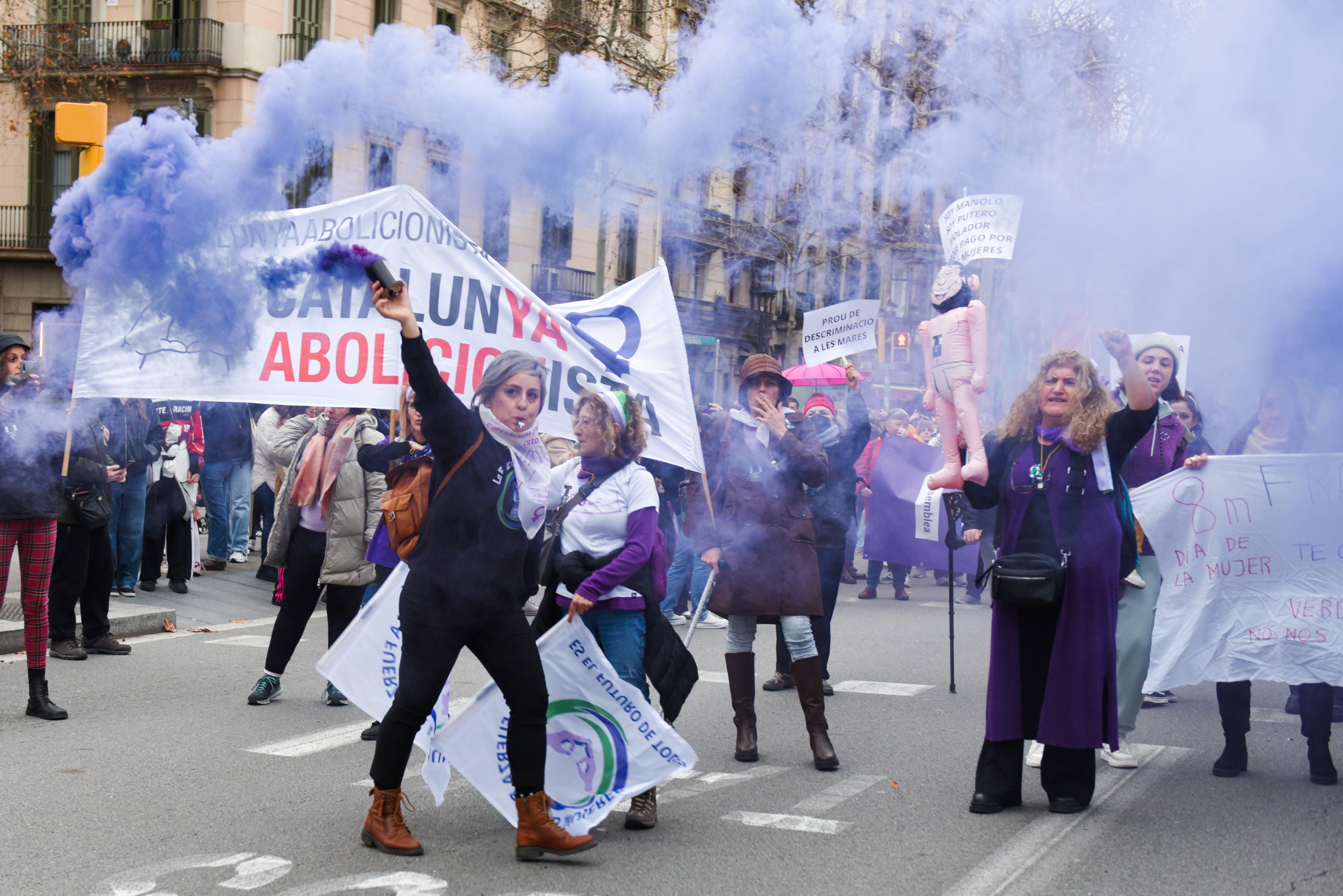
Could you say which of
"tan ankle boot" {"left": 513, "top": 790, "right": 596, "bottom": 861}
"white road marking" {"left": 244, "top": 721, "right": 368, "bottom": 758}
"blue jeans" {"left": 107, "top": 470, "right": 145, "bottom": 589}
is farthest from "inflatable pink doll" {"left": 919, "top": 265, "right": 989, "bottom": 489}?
"blue jeans" {"left": 107, "top": 470, "right": 145, "bottom": 589}

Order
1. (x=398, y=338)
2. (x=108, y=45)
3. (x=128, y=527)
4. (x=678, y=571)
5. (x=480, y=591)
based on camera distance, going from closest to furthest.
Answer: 1. (x=480, y=591)
2. (x=398, y=338)
3. (x=128, y=527)
4. (x=678, y=571)
5. (x=108, y=45)

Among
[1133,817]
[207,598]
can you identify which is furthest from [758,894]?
[207,598]

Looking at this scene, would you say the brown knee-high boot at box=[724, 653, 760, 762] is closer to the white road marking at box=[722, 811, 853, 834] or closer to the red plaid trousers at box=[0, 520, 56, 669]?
the white road marking at box=[722, 811, 853, 834]

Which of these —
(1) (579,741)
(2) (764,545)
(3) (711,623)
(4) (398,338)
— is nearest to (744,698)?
(2) (764,545)

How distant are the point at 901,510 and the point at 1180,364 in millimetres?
4938

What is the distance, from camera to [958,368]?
218 inches

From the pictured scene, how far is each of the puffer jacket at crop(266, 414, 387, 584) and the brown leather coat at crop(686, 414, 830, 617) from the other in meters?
1.95

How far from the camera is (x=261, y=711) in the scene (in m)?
7.19

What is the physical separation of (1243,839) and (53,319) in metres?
5.41

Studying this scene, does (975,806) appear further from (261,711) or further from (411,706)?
(261,711)

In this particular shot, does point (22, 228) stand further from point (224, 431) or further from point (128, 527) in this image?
point (128, 527)

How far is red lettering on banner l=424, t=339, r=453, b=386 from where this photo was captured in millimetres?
6406

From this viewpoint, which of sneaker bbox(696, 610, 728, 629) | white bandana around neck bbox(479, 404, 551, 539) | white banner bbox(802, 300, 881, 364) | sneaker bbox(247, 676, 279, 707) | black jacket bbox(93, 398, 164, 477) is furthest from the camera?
sneaker bbox(696, 610, 728, 629)

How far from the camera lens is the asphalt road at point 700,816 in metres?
4.47
